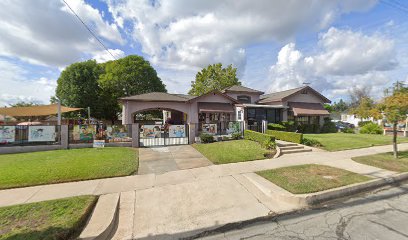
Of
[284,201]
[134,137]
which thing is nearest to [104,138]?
[134,137]

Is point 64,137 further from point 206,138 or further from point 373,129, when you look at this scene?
point 373,129

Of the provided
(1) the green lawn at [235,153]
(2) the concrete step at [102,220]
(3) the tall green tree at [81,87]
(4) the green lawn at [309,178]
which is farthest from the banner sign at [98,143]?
(3) the tall green tree at [81,87]

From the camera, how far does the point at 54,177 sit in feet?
24.5

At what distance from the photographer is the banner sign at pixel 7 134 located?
12188 mm

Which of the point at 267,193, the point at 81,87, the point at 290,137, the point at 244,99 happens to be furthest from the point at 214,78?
the point at 267,193

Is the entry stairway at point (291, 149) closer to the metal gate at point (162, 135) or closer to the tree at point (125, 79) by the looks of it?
the metal gate at point (162, 135)

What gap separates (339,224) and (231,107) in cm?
1856

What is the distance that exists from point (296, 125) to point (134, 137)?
18344mm

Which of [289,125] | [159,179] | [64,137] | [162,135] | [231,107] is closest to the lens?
[159,179]

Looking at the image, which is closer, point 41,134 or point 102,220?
point 102,220

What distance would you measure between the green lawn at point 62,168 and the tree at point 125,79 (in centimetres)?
2644

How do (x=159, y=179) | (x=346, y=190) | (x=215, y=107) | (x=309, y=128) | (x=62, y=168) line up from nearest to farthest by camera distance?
(x=346, y=190)
(x=159, y=179)
(x=62, y=168)
(x=215, y=107)
(x=309, y=128)

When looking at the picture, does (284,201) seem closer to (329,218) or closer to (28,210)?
(329,218)

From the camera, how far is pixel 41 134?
41.9ft
